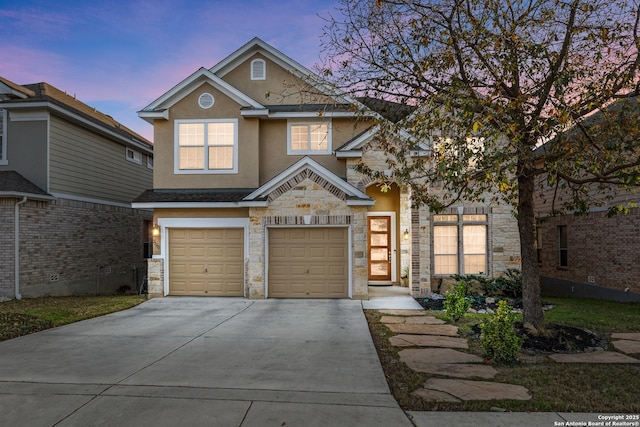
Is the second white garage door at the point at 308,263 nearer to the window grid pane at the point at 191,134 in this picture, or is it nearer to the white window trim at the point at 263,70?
the window grid pane at the point at 191,134

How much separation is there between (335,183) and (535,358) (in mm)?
7478

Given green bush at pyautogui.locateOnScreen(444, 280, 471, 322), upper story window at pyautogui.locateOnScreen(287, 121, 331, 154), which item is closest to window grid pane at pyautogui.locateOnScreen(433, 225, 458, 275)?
green bush at pyautogui.locateOnScreen(444, 280, 471, 322)

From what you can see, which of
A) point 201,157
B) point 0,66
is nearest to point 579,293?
point 201,157

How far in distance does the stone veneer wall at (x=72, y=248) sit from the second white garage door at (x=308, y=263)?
796 cm

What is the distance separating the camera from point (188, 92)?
14.2 meters

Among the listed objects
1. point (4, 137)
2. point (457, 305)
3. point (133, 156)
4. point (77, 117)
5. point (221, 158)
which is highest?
point (77, 117)

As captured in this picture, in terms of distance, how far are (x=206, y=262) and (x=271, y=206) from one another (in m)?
3.00

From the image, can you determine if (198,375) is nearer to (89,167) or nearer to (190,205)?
(190,205)

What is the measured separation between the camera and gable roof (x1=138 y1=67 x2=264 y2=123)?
1396cm

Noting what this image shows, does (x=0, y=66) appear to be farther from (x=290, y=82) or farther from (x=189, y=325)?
(x=189, y=325)

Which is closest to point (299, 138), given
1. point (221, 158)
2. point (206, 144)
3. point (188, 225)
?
point (221, 158)

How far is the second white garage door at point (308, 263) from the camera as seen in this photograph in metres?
12.8

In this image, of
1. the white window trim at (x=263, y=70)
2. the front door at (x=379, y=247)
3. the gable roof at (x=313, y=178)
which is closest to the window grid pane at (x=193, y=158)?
the gable roof at (x=313, y=178)

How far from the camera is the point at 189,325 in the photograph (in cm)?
922
